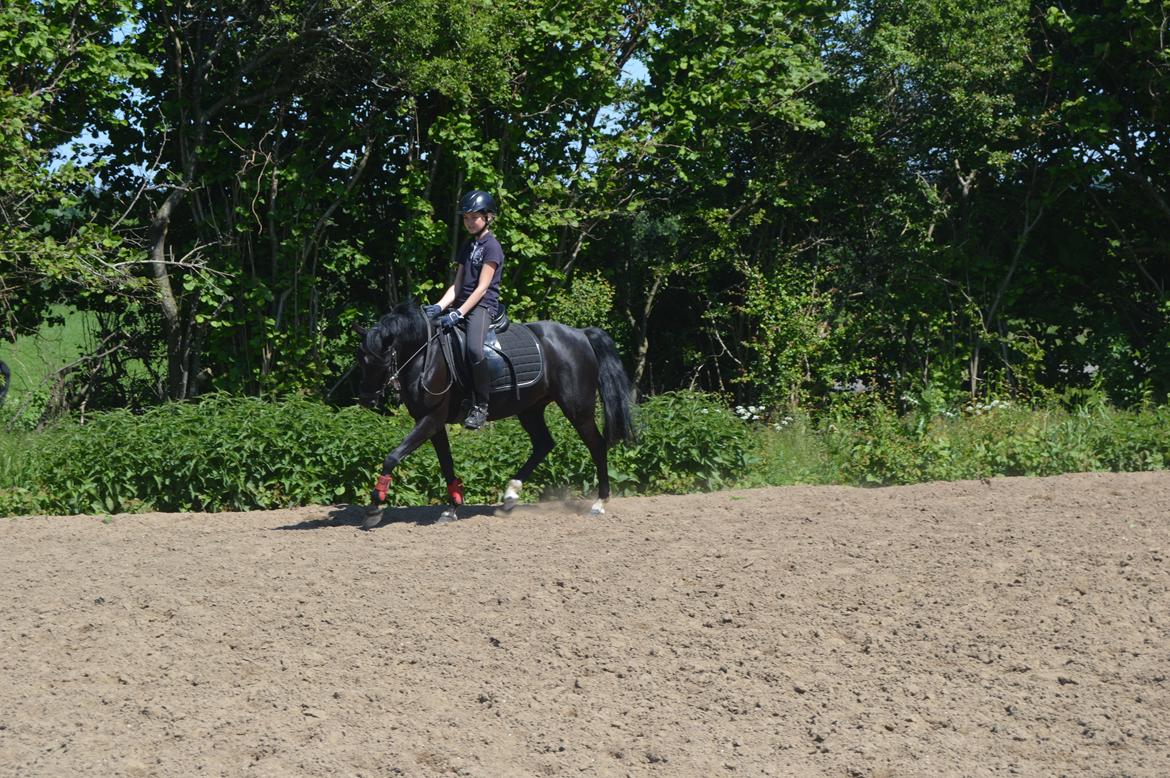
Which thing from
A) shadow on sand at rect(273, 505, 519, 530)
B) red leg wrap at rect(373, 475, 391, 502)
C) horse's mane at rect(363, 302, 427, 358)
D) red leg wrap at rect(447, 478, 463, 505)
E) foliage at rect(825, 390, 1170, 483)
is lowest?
shadow on sand at rect(273, 505, 519, 530)

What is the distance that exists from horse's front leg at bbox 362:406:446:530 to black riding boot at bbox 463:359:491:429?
0.72 feet

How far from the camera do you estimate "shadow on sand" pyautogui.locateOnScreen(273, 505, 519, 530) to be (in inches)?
358

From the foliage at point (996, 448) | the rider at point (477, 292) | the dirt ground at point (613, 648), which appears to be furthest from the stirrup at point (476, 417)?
the foliage at point (996, 448)

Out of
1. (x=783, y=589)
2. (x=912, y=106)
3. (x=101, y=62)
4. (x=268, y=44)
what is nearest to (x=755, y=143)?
(x=912, y=106)

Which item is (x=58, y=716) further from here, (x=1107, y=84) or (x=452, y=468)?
(x=1107, y=84)

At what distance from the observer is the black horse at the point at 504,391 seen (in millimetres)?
8828

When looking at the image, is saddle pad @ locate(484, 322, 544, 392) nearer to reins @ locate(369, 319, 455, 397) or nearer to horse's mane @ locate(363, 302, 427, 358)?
reins @ locate(369, 319, 455, 397)

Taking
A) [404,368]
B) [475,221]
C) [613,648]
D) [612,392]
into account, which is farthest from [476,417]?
[613,648]

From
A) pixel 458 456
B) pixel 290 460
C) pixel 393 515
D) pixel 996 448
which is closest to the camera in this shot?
pixel 393 515

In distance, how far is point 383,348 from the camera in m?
8.81

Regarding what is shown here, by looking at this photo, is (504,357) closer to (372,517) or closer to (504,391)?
(504,391)

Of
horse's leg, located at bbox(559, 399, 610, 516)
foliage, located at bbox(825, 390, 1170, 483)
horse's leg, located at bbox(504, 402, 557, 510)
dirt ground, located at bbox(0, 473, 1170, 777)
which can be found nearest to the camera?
dirt ground, located at bbox(0, 473, 1170, 777)

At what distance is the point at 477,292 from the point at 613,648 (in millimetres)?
3440

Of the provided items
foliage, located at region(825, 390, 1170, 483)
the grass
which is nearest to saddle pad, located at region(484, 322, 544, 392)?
foliage, located at region(825, 390, 1170, 483)
